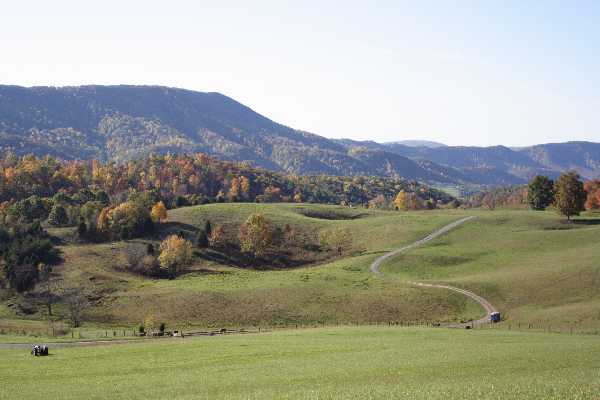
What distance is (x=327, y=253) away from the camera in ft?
463

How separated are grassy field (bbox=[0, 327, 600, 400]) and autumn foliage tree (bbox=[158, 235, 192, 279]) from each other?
65.6 meters

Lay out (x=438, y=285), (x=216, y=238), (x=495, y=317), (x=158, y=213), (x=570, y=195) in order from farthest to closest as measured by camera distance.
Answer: (x=158, y=213), (x=216, y=238), (x=570, y=195), (x=438, y=285), (x=495, y=317)

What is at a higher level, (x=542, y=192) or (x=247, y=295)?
(x=542, y=192)

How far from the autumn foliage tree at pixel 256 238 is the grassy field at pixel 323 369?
84.1 meters

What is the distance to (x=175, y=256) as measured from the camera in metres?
122

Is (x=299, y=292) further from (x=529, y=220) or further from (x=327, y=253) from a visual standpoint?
(x=529, y=220)

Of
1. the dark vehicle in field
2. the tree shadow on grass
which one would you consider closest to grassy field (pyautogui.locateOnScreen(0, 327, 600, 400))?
the dark vehicle in field

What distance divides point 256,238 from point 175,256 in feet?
81.2

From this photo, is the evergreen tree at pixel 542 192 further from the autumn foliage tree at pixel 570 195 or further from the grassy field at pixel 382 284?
the autumn foliage tree at pixel 570 195

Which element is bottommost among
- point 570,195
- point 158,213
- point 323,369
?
point 323,369

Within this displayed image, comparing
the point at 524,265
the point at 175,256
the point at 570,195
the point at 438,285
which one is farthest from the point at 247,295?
the point at 570,195

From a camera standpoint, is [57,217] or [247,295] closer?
[247,295]

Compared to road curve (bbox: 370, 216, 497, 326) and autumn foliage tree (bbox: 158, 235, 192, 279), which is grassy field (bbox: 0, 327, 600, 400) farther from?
autumn foliage tree (bbox: 158, 235, 192, 279)

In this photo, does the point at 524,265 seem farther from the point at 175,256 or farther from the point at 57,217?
the point at 57,217
